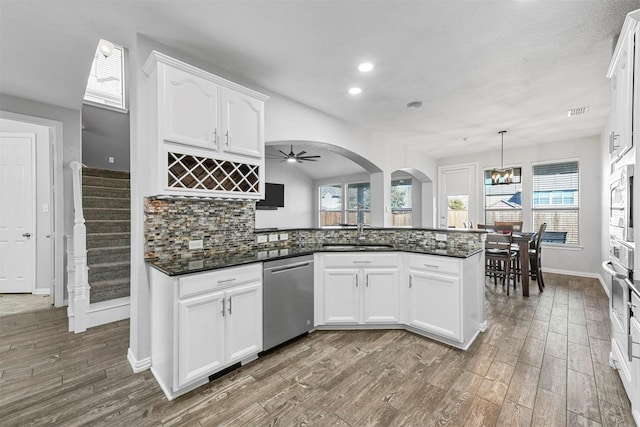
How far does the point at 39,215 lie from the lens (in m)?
4.46

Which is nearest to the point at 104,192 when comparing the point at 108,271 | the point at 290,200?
the point at 108,271

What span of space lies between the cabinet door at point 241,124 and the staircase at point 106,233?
7.61 feet

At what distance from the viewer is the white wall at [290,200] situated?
27.6ft

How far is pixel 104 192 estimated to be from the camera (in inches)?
152

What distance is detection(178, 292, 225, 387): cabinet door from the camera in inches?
75.0

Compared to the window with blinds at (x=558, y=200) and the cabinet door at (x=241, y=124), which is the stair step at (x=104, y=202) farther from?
the window with blinds at (x=558, y=200)

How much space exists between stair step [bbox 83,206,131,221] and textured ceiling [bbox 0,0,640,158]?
1.42m

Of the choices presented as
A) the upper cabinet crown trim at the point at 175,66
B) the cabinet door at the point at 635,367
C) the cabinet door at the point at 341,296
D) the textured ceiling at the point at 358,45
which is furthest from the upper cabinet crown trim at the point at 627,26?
the upper cabinet crown trim at the point at 175,66

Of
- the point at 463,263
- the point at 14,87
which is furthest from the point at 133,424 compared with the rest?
the point at 14,87

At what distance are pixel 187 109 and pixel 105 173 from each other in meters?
2.71

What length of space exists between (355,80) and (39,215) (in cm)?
533

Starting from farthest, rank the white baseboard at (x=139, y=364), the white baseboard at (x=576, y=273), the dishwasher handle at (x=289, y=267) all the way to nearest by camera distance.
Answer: the white baseboard at (x=576, y=273), the dishwasher handle at (x=289, y=267), the white baseboard at (x=139, y=364)

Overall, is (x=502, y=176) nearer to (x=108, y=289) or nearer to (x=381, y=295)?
(x=381, y=295)

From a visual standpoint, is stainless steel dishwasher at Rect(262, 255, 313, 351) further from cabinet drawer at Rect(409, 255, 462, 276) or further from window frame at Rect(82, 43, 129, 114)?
window frame at Rect(82, 43, 129, 114)
